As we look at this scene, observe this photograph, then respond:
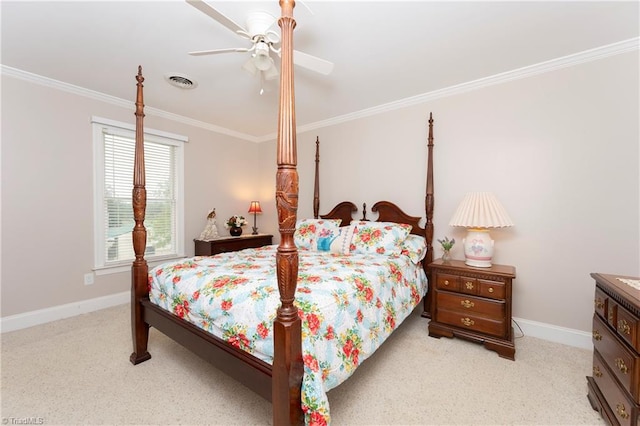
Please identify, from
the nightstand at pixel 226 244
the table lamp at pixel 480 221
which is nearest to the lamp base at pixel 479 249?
the table lamp at pixel 480 221

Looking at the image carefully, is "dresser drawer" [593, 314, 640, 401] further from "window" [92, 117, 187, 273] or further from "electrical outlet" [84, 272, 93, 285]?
"electrical outlet" [84, 272, 93, 285]

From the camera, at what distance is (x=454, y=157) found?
2.85 metres

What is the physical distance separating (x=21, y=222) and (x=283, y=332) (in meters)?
3.10

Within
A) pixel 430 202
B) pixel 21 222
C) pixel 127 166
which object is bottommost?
pixel 21 222

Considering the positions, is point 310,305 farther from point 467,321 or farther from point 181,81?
point 181,81

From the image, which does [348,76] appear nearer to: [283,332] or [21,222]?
[283,332]

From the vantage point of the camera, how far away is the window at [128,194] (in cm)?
308

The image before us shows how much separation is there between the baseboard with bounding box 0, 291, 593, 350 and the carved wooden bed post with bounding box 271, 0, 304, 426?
2.35 meters

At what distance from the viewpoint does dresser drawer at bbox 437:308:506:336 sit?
214 centimetres

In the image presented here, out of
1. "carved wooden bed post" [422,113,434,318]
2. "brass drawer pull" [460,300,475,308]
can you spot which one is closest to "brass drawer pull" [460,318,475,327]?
"brass drawer pull" [460,300,475,308]

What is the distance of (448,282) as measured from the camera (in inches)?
93.4

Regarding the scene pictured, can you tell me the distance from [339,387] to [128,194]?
3.21 m

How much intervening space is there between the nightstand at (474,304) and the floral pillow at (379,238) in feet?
1.35

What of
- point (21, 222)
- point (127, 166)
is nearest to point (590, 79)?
point (127, 166)
